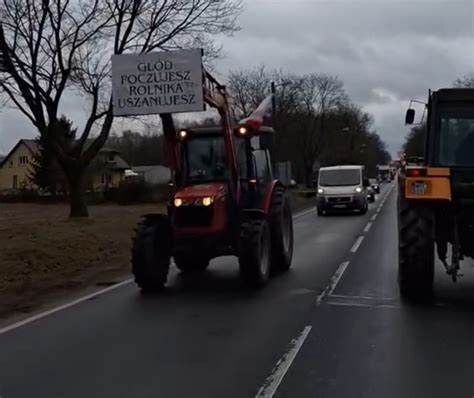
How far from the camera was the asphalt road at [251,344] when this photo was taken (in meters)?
6.03

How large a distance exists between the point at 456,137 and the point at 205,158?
13.8 ft

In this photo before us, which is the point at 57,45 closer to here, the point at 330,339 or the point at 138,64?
the point at 138,64

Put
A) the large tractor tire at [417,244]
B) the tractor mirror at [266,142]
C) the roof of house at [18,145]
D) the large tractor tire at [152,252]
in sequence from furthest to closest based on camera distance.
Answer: the roof of house at [18,145] → the tractor mirror at [266,142] → the large tractor tire at [152,252] → the large tractor tire at [417,244]

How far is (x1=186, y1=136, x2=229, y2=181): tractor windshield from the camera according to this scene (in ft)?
39.2

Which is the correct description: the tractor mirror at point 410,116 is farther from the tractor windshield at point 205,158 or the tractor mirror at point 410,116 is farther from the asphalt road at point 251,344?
the tractor windshield at point 205,158

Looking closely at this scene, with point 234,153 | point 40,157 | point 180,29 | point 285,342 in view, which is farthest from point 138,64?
point 40,157

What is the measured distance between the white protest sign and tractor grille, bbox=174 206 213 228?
1525 mm

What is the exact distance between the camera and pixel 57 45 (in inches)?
1020

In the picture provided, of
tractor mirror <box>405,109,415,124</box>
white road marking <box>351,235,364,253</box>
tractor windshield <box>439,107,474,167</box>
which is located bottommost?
white road marking <box>351,235,364,253</box>

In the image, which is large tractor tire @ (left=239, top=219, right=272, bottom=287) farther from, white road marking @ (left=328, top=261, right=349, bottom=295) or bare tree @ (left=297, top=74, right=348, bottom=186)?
bare tree @ (left=297, top=74, right=348, bottom=186)

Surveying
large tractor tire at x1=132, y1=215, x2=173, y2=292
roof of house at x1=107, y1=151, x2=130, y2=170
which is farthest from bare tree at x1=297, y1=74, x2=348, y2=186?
large tractor tire at x1=132, y1=215, x2=173, y2=292

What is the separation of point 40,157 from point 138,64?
181 feet

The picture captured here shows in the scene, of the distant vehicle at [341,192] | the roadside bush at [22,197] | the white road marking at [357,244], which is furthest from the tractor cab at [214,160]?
the roadside bush at [22,197]

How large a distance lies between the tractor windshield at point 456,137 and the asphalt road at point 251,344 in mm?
1924
